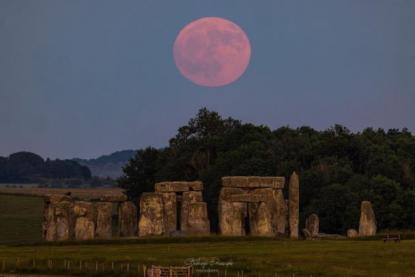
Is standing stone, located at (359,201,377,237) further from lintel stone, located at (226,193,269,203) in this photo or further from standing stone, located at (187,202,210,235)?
standing stone, located at (187,202,210,235)

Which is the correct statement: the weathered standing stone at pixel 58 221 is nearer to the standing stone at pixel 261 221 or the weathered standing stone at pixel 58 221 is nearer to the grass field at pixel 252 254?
the grass field at pixel 252 254

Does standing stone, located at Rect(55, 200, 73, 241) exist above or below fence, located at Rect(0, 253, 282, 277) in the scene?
above

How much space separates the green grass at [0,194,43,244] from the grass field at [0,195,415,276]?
20.5 meters

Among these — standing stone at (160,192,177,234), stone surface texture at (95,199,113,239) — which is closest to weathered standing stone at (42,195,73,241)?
stone surface texture at (95,199,113,239)

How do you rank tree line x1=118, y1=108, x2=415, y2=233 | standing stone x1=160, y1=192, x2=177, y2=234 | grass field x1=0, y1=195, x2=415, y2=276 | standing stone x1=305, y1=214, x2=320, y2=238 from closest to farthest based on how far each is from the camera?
grass field x1=0, y1=195, x2=415, y2=276 < standing stone x1=305, y1=214, x2=320, y2=238 < standing stone x1=160, y1=192, x2=177, y2=234 < tree line x1=118, y1=108, x2=415, y2=233

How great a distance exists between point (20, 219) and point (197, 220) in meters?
41.4

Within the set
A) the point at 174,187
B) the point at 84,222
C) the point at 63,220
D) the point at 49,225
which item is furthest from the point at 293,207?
the point at 49,225

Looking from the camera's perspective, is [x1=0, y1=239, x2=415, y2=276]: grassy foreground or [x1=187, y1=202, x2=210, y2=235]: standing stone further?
[x1=187, y1=202, x2=210, y2=235]: standing stone

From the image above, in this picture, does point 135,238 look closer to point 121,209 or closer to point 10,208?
point 121,209

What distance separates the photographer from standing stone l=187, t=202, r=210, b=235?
6519 centimetres

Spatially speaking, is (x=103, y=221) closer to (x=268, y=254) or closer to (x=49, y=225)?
(x=49, y=225)

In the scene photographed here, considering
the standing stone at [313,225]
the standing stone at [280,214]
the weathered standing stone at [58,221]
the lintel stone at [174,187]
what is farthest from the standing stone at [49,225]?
the standing stone at [313,225]

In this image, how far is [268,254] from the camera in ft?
161

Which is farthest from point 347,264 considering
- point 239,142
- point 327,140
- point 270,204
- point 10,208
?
point 10,208
